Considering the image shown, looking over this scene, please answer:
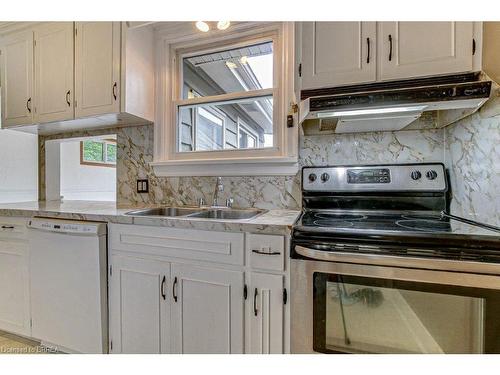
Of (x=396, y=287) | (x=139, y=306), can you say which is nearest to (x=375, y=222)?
(x=396, y=287)

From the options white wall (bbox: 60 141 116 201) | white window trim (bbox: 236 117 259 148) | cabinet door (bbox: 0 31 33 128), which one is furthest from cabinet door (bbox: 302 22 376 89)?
white wall (bbox: 60 141 116 201)

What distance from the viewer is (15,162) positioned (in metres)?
2.83

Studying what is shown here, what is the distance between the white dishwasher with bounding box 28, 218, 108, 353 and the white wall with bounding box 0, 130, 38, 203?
159cm

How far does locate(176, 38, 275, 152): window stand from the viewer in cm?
193

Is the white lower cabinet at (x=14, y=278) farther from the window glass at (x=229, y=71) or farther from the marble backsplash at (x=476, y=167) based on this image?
the marble backsplash at (x=476, y=167)

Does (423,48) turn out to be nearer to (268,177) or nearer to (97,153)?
(268,177)

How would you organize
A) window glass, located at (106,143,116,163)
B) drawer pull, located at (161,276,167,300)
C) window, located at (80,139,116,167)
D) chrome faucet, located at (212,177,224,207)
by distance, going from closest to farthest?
drawer pull, located at (161,276,167,300) < chrome faucet, located at (212,177,224,207) < window, located at (80,139,116,167) < window glass, located at (106,143,116,163)

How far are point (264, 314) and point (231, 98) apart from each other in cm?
151

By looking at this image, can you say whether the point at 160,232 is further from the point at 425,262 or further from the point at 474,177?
the point at 474,177

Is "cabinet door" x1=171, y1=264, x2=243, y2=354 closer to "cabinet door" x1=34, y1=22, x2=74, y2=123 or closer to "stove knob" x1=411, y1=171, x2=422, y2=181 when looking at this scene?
"stove knob" x1=411, y1=171, x2=422, y2=181

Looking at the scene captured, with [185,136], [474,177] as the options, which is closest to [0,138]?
[185,136]

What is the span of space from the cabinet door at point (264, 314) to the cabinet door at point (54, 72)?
6.22ft

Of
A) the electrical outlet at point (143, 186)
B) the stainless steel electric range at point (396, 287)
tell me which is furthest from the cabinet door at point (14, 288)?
the stainless steel electric range at point (396, 287)
